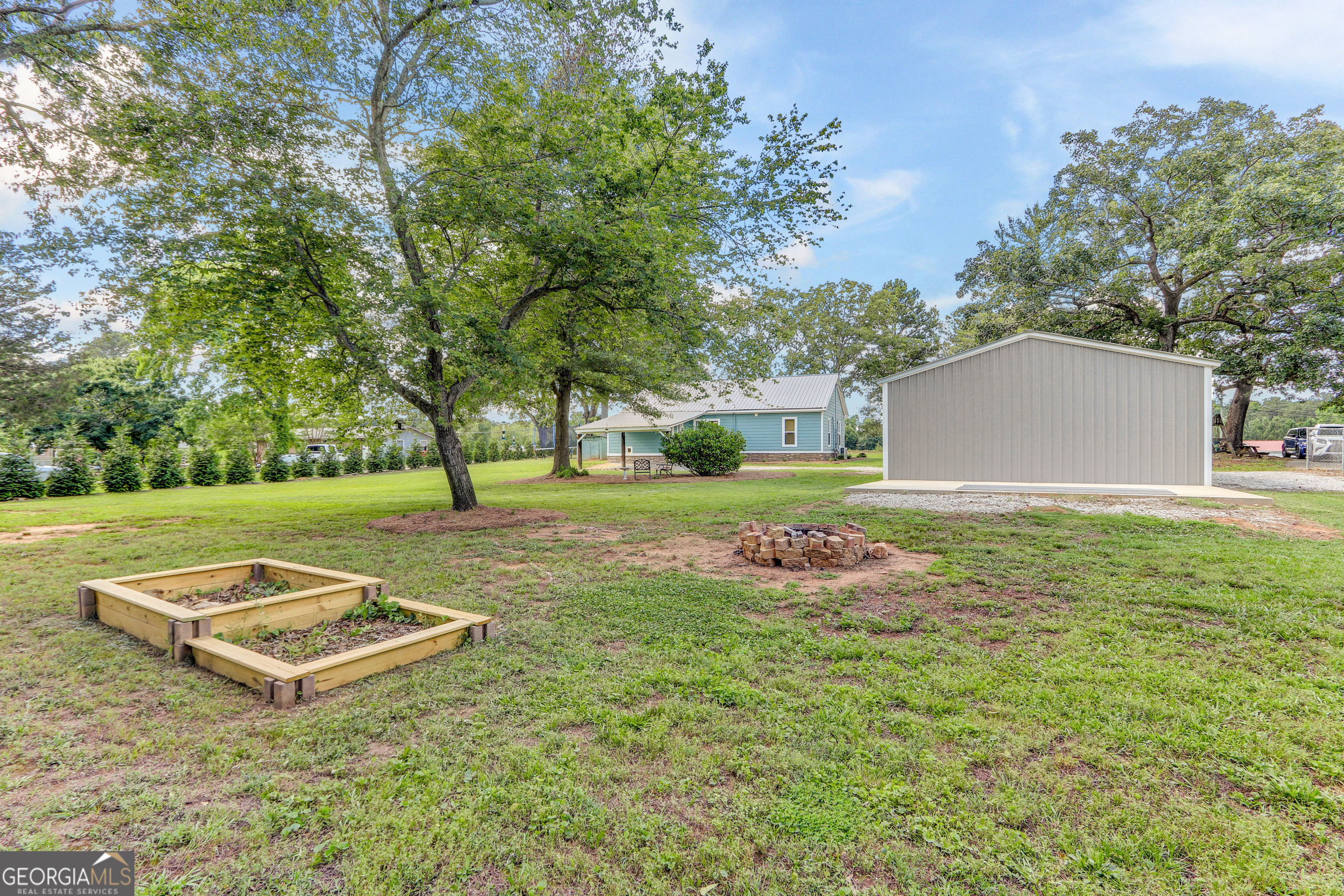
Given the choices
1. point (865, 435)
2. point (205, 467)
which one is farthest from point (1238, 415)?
point (205, 467)

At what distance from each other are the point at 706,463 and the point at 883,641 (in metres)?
15.0

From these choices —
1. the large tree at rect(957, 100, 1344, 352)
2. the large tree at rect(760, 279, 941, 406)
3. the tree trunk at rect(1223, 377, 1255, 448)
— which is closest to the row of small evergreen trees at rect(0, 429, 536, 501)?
the large tree at rect(957, 100, 1344, 352)

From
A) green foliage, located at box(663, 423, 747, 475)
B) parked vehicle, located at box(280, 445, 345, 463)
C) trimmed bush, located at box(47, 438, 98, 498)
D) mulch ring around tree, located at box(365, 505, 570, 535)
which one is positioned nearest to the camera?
mulch ring around tree, located at box(365, 505, 570, 535)

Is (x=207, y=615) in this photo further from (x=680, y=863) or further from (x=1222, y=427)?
(x=1222, y=427)

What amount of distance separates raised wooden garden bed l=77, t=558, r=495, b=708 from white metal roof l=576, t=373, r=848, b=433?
1899cm

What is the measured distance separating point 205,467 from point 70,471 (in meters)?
3.83

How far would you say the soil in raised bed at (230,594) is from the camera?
13.7 feet

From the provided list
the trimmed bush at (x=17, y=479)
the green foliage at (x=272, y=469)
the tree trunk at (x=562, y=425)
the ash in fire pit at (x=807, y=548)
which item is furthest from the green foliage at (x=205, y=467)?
the ash in fire pit at (x=807, y=548)

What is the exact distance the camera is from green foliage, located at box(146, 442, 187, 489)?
641 inches

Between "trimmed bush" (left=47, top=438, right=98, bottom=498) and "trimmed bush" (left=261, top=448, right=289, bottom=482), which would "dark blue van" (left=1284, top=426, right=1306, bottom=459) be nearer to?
"trimmed bush" (left=261, top=448, right=289, bottom=482)

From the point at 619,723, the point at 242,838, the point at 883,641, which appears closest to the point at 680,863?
the point at 619,723

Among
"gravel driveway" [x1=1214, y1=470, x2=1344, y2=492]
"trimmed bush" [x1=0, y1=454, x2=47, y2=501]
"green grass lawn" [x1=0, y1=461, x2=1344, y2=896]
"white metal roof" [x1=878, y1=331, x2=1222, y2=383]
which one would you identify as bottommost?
"green grass lawn" [x1=0, y1=461, x2=1344, y2=896]

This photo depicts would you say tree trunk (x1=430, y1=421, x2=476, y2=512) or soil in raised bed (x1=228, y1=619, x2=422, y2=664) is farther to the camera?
tree trunk (x1=430, y1=421, x2=476, y2=512)

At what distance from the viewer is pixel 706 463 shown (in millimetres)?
18438
